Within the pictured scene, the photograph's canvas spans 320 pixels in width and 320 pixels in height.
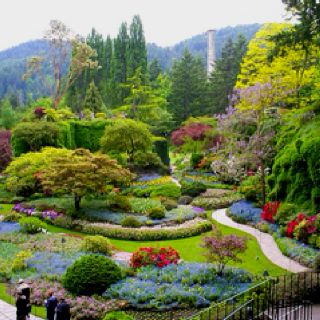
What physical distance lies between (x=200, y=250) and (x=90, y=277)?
6439 mm

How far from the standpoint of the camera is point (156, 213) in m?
24.3

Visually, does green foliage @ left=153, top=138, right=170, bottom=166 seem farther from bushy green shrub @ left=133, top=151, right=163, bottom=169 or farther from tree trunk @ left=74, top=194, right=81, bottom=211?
tree trunk @ left=74, top=194, right=81, bottom=211

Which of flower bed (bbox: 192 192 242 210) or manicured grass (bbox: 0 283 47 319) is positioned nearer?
manicured grass (bbox: 0 283 47 319)

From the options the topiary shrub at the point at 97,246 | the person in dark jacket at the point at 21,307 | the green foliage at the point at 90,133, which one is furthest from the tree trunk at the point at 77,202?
the green foliage at the point at 90,133

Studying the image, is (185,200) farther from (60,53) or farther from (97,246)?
(60,53)

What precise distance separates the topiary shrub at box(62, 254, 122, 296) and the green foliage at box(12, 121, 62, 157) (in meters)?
23.2

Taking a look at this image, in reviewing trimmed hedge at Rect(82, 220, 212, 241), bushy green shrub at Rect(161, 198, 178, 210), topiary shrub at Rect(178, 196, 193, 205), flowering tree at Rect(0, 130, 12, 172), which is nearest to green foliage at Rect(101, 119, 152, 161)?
flowering tree at Rect(0, 130, 12, 172)

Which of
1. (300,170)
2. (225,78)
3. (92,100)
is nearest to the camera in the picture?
(300,170)

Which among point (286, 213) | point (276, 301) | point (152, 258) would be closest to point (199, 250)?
point (152, 258)

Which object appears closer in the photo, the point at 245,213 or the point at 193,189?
the point at 245,213

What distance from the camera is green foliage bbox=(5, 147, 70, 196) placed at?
98.1ft

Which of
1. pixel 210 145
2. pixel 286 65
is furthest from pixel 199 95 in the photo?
pixel 286 65

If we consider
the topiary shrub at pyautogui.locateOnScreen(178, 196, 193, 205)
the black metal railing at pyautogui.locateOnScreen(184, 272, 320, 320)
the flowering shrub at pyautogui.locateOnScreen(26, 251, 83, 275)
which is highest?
the black metal railing at pyautogui.locateOnScreen(184, 272, 320, 320)

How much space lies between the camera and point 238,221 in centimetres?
2389
